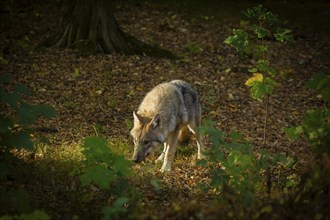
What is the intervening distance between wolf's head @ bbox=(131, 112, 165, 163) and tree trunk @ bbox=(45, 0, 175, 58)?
4819 millimetres

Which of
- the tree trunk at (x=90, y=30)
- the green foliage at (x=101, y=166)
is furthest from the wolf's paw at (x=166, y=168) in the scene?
the tree trunk at (x=90, y=30)

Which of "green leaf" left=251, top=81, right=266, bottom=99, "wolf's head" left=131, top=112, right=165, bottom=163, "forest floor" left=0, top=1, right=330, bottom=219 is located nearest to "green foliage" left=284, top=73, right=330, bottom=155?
"forest floor" left=0, top=1, right=330, bottom=219

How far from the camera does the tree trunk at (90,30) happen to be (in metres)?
11.0

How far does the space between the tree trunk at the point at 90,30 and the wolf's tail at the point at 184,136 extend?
4.01 meters

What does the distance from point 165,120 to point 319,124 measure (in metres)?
2.66

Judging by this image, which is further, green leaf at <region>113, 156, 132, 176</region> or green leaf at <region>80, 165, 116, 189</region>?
green leaf at <region>113, 156, 132, 176</region>

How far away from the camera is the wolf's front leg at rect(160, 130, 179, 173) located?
693 centimetres

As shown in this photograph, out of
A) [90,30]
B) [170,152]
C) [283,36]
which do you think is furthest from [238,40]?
[90,30]

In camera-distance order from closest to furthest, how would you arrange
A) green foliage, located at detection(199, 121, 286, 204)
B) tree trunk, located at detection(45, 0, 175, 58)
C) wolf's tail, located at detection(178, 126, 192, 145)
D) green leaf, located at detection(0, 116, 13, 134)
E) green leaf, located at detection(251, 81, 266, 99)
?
green leaf, located at detection(0, 116, 13, 134) < green foliage, located at detection(199, 121, 286, 204) < green leaf, located at detection(251, 81, 266, 99) < wolf's tail, located at detection(178, 126, 192, 145) < tree trunk, located at detection(45, 0, 175, 58)

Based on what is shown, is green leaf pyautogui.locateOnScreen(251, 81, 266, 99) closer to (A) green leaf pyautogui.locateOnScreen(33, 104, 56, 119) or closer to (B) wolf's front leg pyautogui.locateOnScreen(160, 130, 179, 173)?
(B) wolf's front leg pyautogui.locateOnScreen(160, 130, 179, 173)

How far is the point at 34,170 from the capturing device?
557 centimetres

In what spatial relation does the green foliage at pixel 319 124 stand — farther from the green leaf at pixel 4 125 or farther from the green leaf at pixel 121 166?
the green leaf at pixel 4 125

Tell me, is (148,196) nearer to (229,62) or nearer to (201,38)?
(229,62)

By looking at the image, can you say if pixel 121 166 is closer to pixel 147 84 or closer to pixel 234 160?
pixel 234 160
